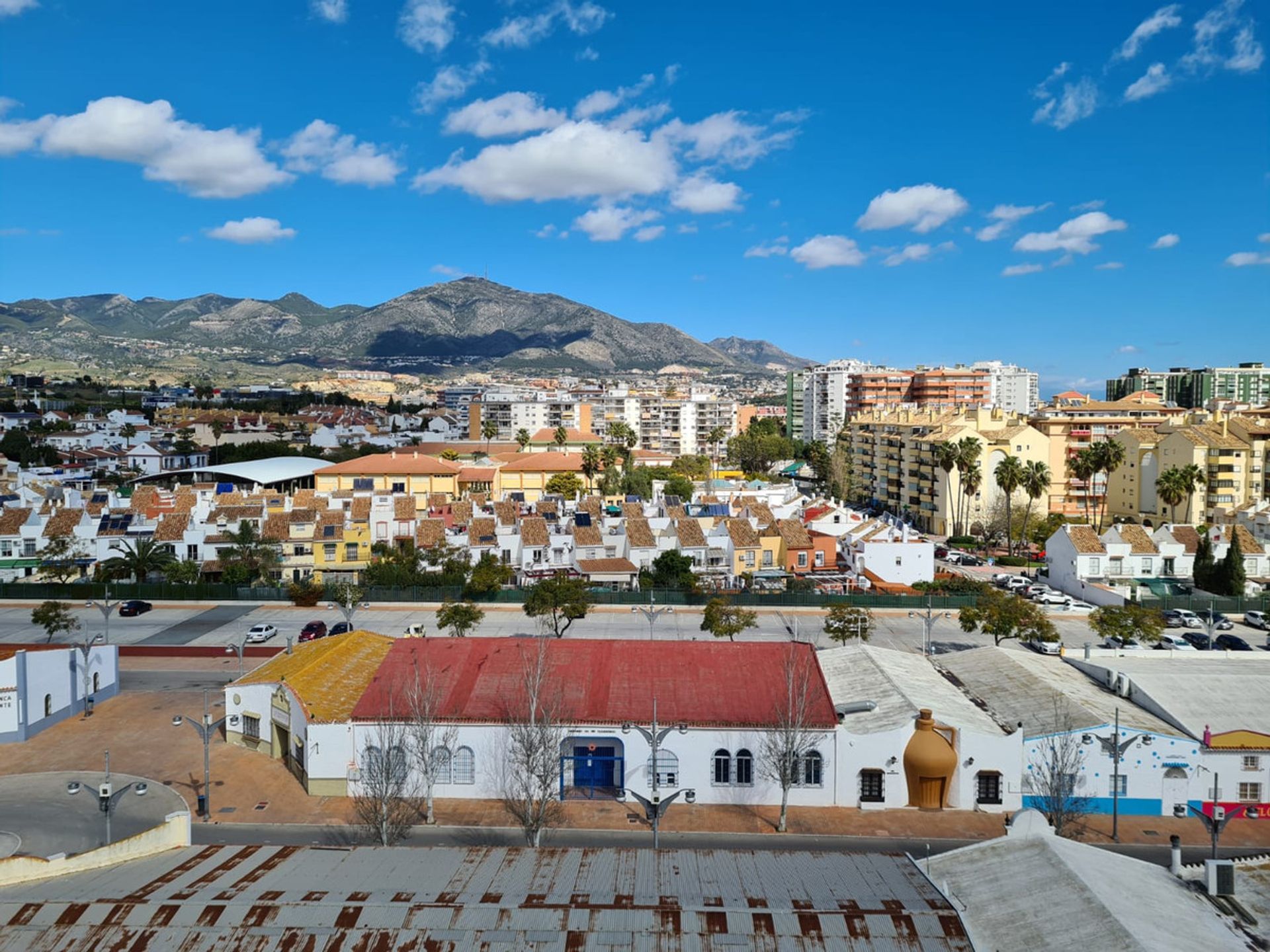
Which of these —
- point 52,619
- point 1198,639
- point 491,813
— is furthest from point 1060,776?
point 52,619

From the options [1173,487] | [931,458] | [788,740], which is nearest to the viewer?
[788,740]

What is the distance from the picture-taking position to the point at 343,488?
93.5m

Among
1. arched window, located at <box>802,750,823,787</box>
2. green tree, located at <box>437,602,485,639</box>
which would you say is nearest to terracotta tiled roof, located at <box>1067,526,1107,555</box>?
green tree, located at <box>437,602,485,639</box>

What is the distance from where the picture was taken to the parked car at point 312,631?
46.7 meters

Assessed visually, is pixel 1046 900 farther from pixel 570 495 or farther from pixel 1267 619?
pixel 570 495

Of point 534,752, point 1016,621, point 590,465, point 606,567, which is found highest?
point 590,465

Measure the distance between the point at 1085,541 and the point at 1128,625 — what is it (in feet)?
71.5

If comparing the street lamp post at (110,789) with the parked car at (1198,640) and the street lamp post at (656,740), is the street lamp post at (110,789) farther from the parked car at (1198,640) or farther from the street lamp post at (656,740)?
the parked car at (1198,640)

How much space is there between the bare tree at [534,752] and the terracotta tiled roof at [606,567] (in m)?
30.2

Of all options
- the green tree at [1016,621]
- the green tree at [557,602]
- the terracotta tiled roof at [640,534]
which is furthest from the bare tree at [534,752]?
the terracotta tiled roof at [640,534]

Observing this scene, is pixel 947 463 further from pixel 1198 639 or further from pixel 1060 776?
pixel 1060 776

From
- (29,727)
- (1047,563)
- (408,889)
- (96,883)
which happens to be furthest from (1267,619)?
(29,727)

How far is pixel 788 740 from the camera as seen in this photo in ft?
83.8

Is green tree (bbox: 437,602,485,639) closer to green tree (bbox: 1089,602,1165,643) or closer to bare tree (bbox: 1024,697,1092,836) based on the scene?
bare tree (bbox: 1024,697,1092,836)
